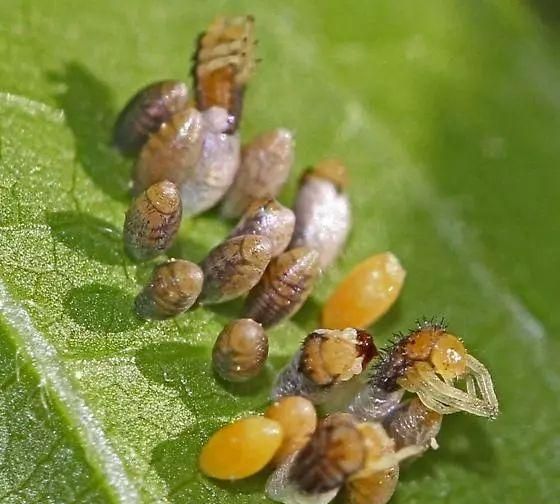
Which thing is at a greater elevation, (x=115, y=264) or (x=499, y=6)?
(x=499, y=6)

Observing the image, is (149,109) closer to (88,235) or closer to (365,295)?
(88,235)

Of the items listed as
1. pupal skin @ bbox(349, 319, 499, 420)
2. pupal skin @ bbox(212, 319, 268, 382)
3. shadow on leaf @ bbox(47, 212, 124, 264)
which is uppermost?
pupal skin @ bbox(349, 319, 499, 420)

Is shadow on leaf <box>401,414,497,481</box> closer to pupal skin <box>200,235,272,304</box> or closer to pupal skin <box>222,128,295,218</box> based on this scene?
pupal skin <box>200,235,272,304</box>

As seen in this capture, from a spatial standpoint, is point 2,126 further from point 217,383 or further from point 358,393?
point 358,393

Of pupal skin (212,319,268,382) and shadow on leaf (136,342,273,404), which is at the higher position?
pupal skin (212,319,268,382)

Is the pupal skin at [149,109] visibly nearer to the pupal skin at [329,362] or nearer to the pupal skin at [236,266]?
the pupal skin at [236,266]

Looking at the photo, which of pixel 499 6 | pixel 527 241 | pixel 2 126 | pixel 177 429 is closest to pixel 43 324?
pixel 177 429

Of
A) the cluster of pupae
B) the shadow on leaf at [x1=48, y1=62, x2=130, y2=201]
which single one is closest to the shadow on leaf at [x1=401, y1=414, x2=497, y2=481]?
the cluster of pupae
